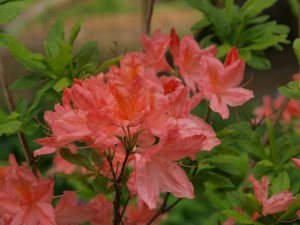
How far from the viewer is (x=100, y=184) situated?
135 cm

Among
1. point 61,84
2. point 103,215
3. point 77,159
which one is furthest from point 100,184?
point 103,215

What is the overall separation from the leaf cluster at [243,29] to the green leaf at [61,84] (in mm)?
422

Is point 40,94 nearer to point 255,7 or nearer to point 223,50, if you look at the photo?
point 223,50

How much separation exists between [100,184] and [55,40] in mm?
507

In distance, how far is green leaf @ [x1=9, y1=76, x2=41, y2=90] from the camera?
1620mm

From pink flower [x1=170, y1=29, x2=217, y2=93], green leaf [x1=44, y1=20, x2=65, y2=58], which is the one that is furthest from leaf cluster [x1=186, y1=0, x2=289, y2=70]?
green leaf [x1=44, y1=20, x2=65, y2=58]

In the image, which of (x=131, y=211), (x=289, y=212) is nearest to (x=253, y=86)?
(x=131, y=211)

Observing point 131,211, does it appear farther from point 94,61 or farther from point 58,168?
point 58,168

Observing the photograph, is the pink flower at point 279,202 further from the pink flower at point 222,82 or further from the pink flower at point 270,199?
the pink flower at point 222,82

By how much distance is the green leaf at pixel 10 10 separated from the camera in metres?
1.53

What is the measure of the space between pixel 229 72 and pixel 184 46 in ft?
0.59

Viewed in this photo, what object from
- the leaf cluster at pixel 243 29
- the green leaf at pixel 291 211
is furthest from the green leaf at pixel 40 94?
the green leaf at pixel 291 211

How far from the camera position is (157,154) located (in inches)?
50.4

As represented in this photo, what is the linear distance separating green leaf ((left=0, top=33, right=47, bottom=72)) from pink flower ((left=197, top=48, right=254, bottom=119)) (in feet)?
1.26
